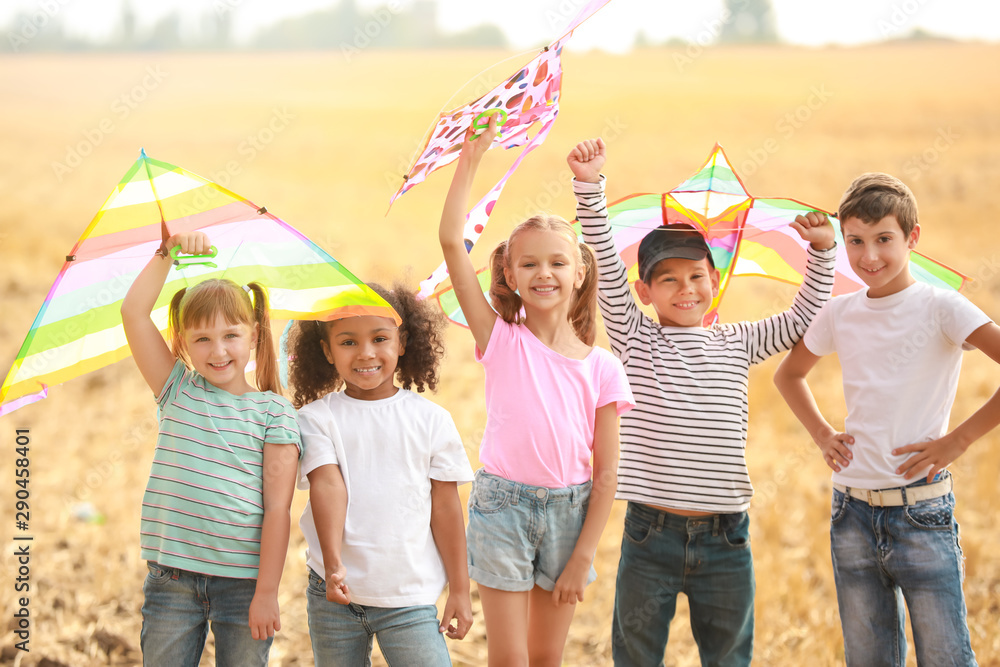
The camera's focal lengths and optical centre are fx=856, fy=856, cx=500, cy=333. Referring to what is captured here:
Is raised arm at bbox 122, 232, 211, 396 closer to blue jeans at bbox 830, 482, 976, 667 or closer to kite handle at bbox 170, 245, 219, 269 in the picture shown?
kite handle at bbox 170, 245, 219, 269

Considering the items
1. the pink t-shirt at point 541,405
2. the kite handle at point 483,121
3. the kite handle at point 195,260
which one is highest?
the kite handle at point 483,121

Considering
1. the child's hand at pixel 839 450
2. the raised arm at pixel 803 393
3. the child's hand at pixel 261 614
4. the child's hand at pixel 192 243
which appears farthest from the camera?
the raised arm at pixel 803 393

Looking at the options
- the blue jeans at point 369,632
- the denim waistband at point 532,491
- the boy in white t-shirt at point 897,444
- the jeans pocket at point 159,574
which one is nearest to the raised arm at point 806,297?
the boy in white t-shirt at point 897,444

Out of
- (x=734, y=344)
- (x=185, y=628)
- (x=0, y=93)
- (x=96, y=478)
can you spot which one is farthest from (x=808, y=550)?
(x=0, y=93)

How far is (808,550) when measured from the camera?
5.42 metres

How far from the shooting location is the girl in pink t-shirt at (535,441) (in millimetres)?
2590

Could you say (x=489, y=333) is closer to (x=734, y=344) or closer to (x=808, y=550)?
(x=734, y=344)

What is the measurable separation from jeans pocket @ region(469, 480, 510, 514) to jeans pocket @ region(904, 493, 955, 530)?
1.28 m

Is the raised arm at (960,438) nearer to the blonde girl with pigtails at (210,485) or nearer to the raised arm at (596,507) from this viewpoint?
the raised arm at (596,507)

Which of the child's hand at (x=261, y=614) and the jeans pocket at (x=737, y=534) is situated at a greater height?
the jeans pocket at (x=737, y=534)

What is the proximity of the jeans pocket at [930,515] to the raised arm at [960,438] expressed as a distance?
9cm

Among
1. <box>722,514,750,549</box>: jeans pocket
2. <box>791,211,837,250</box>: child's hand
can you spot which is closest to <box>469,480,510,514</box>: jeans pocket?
<box>722,514,750,549</box>: jeans pocket

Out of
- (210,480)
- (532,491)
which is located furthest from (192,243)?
(532,491)

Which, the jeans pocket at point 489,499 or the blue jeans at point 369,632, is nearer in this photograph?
the blue jeans at point 369,632
